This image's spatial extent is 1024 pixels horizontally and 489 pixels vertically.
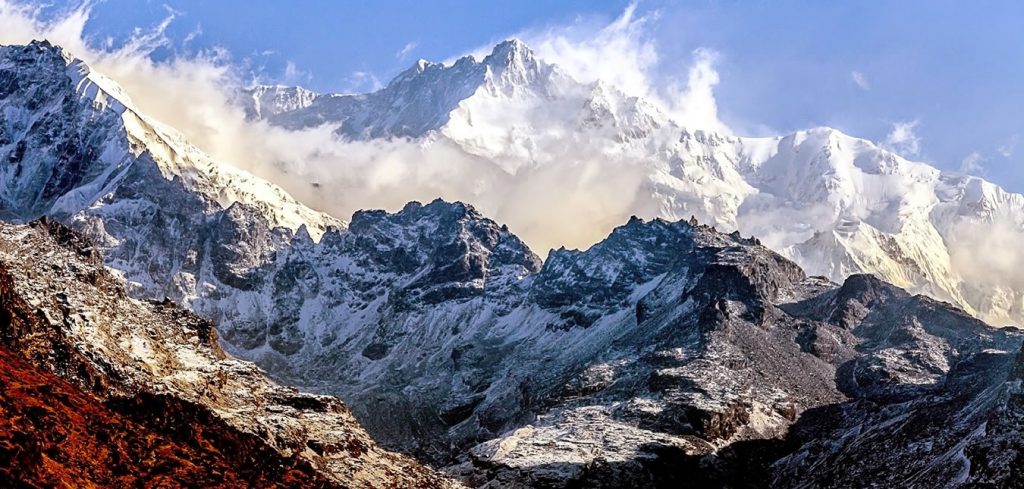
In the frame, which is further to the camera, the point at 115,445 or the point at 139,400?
the point at 139,400

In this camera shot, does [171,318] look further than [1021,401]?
No

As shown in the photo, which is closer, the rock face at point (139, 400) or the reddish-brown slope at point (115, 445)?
the reddish-brown slope at point (115, 445)

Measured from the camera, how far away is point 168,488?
5619cm

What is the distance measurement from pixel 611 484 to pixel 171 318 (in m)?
99.7

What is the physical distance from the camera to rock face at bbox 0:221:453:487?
2260 inches

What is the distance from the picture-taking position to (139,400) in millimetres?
72062

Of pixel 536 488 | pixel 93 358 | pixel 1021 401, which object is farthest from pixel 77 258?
pixel 1021 401

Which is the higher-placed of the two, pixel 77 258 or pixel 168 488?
pixel 77 258

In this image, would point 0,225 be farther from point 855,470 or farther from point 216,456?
point 855,470

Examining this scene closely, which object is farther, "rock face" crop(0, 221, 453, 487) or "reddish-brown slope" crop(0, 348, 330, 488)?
"rock face" crop(0, 221, 453, 487)

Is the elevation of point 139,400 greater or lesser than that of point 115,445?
greater

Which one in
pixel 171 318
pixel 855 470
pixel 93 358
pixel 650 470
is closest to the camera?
pixel 93 358

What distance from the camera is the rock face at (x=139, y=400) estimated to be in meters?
57.4

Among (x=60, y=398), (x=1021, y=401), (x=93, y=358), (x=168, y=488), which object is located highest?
(x=1021, y=401)
